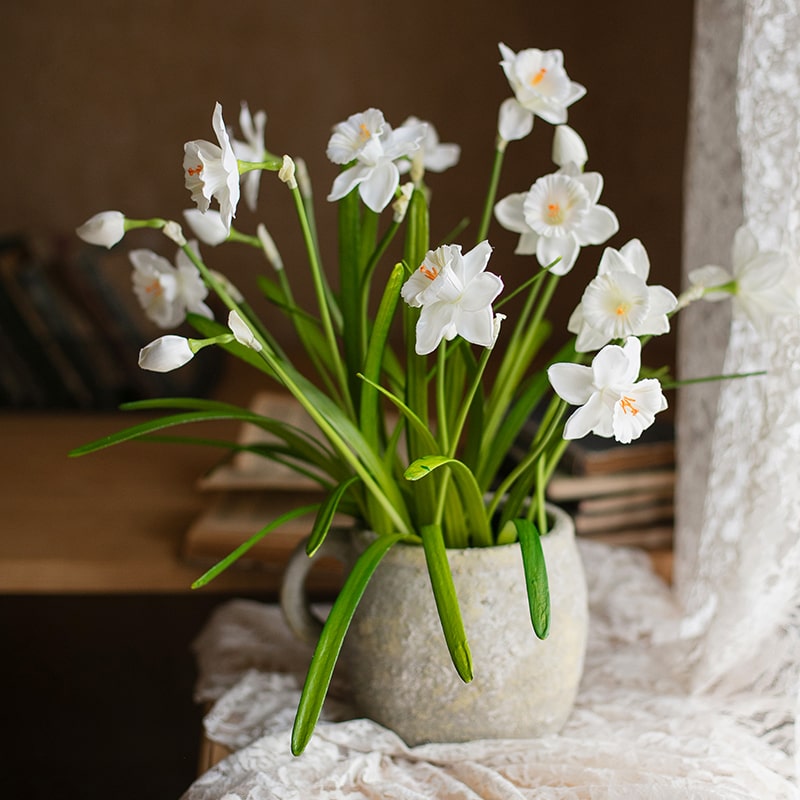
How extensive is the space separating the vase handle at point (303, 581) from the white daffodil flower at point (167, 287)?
0.64 feet

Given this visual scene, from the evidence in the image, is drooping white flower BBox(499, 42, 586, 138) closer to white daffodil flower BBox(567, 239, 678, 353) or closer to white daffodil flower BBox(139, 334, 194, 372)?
white daffodil flower BBox(567, 239, 678, 353)

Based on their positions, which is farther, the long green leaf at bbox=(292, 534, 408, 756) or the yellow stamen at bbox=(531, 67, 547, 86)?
the yellow stamen at bbox=(531, 67, 547, 86)

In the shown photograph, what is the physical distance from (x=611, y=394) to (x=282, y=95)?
1.62 m

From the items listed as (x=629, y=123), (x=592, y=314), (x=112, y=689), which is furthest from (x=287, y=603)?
(x=629, y=123)

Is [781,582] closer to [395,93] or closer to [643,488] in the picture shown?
[643,488]

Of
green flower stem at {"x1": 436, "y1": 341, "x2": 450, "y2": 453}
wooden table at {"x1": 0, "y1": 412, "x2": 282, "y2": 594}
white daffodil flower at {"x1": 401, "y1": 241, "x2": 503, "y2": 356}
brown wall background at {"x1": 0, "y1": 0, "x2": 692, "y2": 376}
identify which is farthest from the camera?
brown wall background at {"x1": 0, "y1": 0, "x2": 692, "y2": 376}

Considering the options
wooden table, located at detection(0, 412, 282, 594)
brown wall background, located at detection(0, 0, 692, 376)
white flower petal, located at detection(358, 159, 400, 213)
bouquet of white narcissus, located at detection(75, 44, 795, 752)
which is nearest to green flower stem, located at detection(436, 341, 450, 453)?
bouquet of white narcissus, located at detection(75, 44, 795, 752)

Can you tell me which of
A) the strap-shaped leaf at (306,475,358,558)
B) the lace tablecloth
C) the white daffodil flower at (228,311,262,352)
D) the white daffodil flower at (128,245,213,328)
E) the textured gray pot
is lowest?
the lace tablecloth

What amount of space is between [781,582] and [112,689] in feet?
2.45

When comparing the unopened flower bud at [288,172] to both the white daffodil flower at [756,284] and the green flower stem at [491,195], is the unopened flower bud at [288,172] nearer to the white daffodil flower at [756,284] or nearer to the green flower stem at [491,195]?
the green flower stem at [491,195]

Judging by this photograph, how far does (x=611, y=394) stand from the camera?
62 centimetres

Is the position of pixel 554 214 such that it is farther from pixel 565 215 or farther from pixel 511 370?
pixel 511 370

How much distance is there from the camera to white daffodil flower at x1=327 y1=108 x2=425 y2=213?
0.65 m

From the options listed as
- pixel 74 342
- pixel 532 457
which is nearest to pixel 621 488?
pixel 532 457
